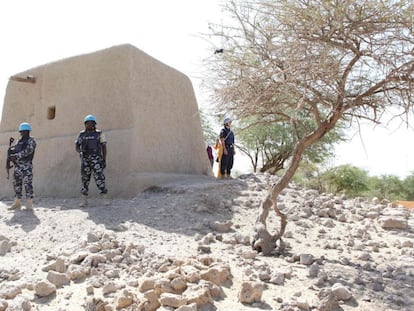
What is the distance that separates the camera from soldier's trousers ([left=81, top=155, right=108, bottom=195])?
20.2ft

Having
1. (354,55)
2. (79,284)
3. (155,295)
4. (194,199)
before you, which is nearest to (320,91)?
(354,55)

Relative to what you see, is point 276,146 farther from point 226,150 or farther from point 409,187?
point 409,187

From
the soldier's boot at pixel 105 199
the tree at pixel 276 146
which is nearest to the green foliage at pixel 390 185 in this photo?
the tree at pixel 276 146

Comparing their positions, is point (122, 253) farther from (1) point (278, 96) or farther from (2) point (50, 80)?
(2) point (50, 80)

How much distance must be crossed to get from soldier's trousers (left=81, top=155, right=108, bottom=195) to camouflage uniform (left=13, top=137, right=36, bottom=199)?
32.1 inches

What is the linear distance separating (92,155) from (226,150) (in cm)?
292

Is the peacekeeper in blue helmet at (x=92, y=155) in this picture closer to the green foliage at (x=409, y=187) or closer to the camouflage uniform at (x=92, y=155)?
the camouflage uniform at (x=92, y=155)

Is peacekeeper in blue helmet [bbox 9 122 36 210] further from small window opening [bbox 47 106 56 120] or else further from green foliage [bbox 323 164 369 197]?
green foliage [bbox 323 164 369 197]

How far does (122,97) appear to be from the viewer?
22.9 feet

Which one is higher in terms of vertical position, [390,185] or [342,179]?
[342,179]

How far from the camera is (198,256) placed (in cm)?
409

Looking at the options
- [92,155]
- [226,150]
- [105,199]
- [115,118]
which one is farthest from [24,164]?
[226,150]

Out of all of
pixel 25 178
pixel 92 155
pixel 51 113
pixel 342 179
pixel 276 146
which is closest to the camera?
pixel 92 155

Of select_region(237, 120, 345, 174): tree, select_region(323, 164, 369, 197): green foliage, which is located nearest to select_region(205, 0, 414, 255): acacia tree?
select_region(237, 120, 345, 174): tree
